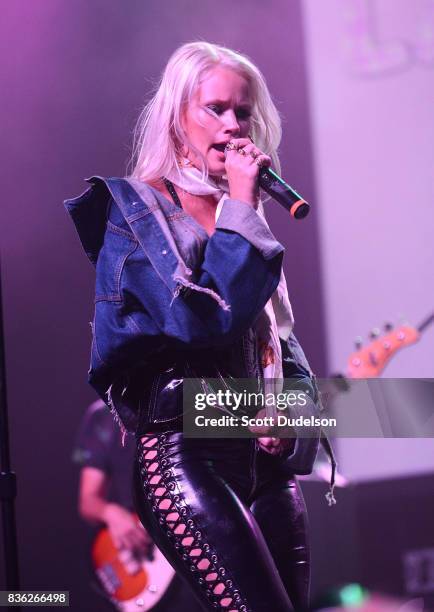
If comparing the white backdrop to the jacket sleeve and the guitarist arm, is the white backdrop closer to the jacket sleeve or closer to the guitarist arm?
the guitarist arm

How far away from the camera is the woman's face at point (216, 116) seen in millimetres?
1329

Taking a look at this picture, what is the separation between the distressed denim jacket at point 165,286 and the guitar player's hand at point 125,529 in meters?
1.24

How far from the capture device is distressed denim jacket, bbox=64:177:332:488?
3.77 feet

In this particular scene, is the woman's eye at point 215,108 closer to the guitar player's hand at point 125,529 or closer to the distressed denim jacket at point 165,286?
the distressed denim jacket at point 165,286

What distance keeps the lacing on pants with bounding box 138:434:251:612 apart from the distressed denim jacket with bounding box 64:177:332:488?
59mm

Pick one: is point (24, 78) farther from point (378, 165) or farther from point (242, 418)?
point (242, 418)

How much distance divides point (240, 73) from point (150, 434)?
2.03 ft

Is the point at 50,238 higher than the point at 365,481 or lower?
higher

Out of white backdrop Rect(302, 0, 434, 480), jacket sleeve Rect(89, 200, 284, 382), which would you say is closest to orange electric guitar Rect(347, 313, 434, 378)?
white backdrop Rect(302, 0, 434, 480)

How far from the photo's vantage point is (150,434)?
121 cm

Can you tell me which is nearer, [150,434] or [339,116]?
[150,434]

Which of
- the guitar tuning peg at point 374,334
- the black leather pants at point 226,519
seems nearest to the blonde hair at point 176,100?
the black leather pants at point 226,519

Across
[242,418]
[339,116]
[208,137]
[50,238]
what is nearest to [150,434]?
[242,418]

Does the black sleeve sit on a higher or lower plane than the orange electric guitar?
lower
